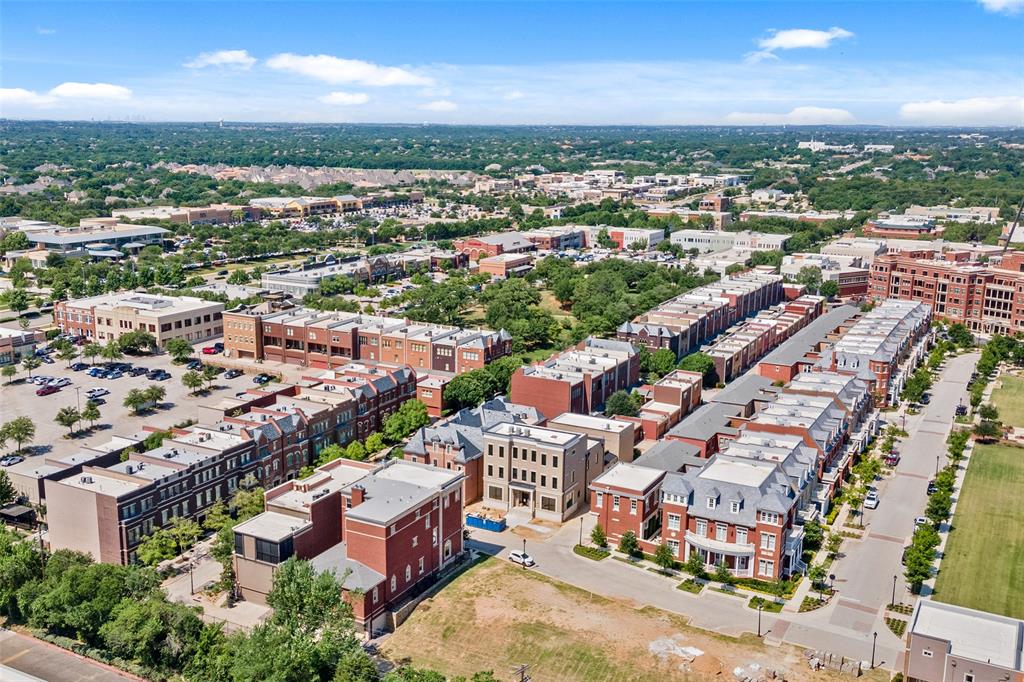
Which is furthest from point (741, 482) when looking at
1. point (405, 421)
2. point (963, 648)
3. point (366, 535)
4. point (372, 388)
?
point (372, 388)

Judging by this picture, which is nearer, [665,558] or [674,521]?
[665,558]

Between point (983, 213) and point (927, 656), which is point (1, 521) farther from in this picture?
point (983, 213)

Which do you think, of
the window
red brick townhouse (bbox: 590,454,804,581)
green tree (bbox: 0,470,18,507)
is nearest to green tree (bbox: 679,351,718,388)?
red brick townhouse (bbox: 590,454,804,581)

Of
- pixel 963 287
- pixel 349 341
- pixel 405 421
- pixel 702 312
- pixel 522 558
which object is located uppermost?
pixel 963 287

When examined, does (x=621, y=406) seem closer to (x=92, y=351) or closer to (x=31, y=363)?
(x=92, y=351)

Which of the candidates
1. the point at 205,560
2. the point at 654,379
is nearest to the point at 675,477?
the point at 205,560

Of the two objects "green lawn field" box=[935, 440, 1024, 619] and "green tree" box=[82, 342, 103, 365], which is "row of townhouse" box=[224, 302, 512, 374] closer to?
"green tree" box=[82, 342, 103, 365]

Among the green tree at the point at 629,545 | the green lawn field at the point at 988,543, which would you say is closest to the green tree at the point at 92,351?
the green tree at the point at 629,545
